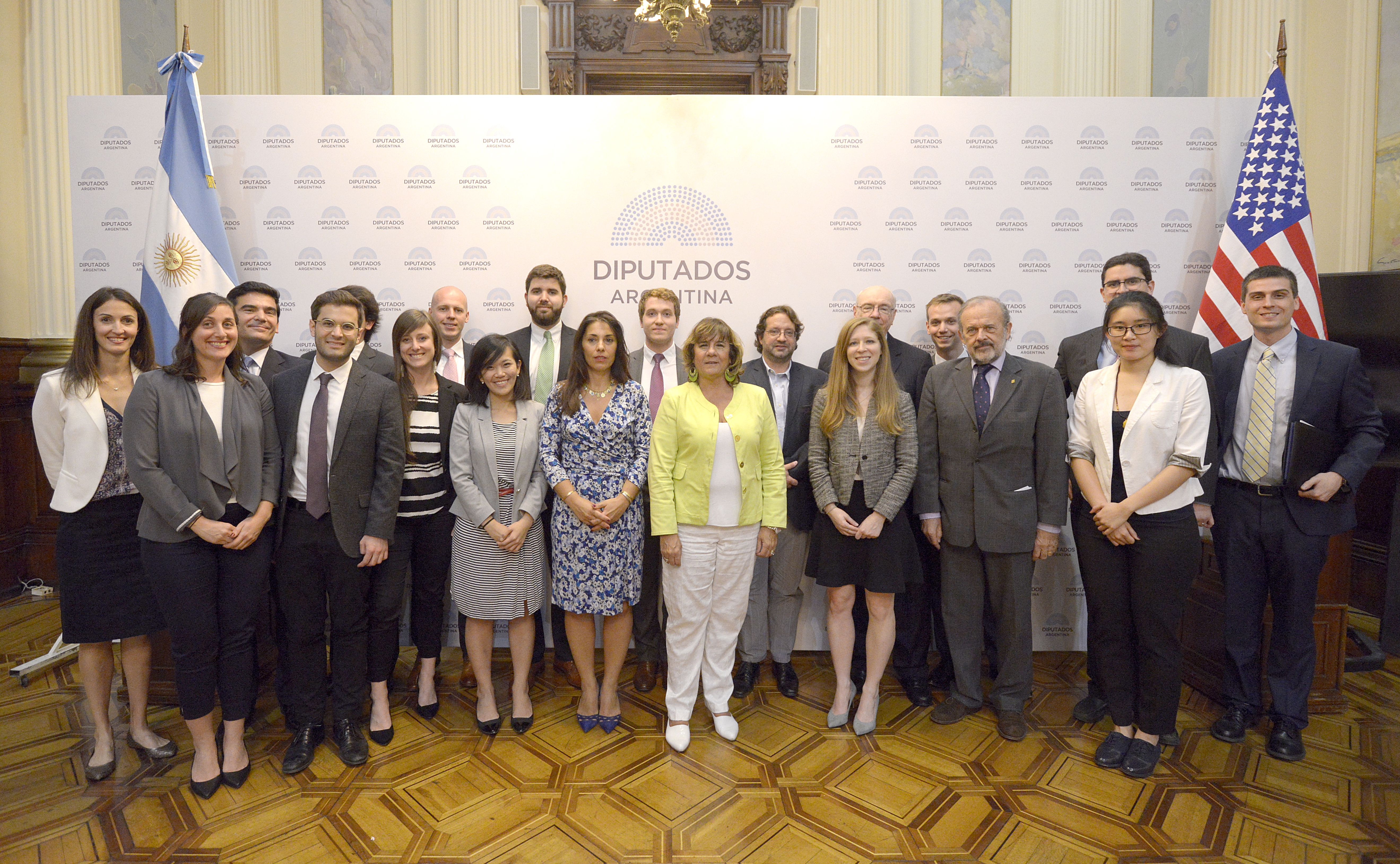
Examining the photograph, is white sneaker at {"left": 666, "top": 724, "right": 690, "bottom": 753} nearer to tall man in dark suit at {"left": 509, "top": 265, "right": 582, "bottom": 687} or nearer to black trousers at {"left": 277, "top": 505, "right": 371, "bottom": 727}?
tall man in dark suit at {"left": 509, "top": 265, "right": 582, "bottom": 687}

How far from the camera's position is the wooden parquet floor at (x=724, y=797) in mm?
2176

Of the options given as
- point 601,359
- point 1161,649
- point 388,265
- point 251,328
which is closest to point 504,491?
point 601,359

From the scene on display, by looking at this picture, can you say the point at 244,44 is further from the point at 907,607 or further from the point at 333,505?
the point at 907,607

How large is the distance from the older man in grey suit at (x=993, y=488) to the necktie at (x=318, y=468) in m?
2.45

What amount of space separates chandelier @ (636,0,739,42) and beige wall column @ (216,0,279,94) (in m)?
4.69

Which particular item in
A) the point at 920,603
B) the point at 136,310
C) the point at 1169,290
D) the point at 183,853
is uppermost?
the point at 1169,290

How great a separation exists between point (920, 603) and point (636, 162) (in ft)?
9.33

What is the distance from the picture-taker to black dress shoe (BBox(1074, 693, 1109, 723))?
300 cm

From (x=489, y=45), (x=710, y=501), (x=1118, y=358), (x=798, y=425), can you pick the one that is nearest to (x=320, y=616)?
(x=710, y=501)

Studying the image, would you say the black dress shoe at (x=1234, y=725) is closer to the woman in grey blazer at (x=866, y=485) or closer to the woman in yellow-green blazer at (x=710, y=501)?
the woman in grey blazer at (x=866, y=485)

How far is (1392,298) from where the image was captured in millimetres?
3834

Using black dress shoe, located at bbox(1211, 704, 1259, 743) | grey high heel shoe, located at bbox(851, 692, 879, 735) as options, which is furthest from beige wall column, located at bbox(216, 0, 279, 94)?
black dress shoe, located at bbox(1211, 704, 1259, 743)

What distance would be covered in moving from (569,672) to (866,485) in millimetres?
1884

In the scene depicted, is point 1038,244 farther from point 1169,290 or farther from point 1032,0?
point 1032,0
